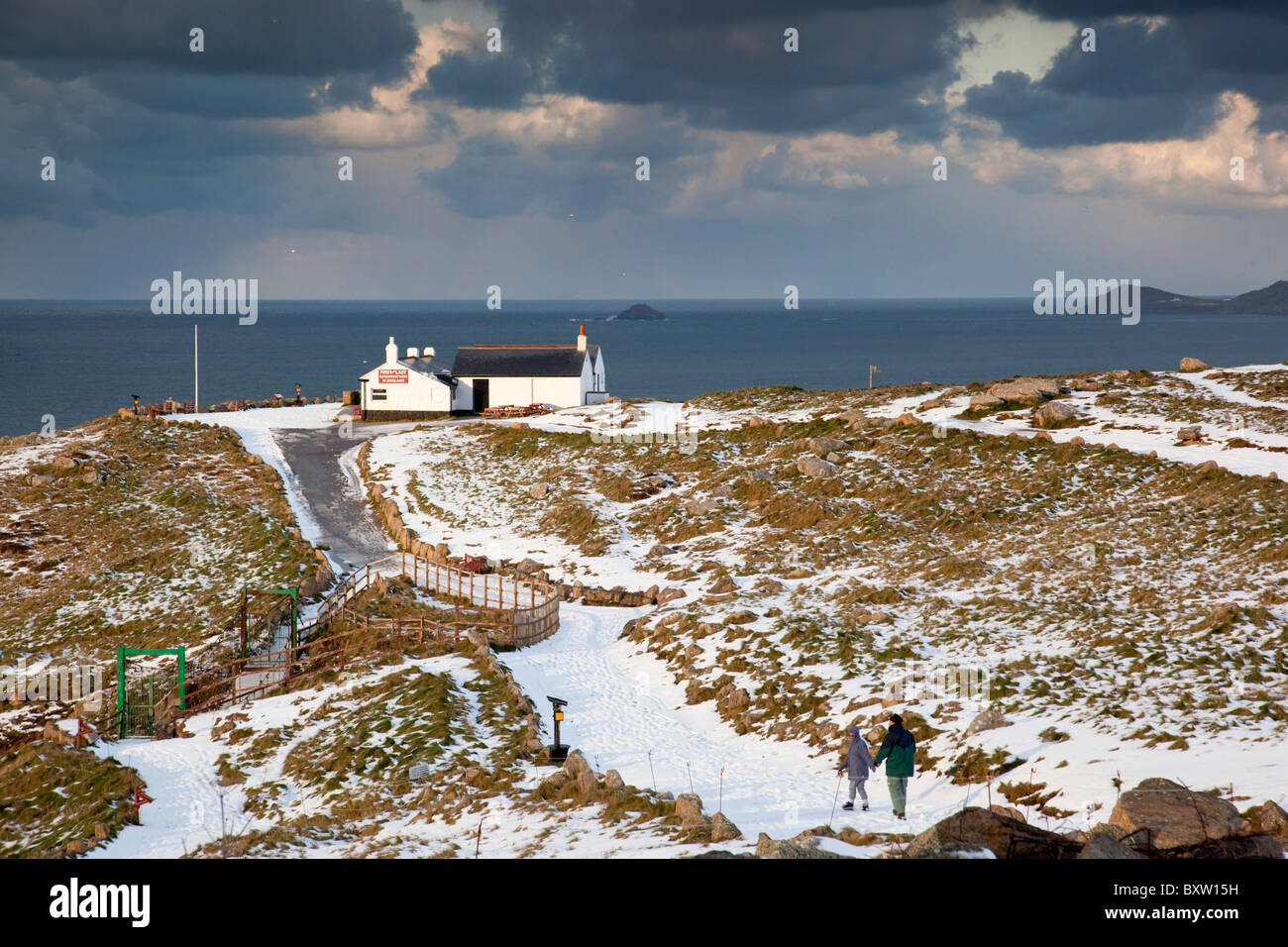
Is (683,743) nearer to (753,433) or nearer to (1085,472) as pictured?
(1085,472)

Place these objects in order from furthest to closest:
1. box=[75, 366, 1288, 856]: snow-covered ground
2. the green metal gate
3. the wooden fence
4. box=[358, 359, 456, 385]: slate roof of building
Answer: box=[358, 359, 456, 385]: slate roof of building → the wooden fence → the green metal gate → box=[75, 366, 1288, 856]: snow-covered ground

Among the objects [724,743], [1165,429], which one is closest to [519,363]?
[1165,429]

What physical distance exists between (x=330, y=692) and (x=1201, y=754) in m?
22.3

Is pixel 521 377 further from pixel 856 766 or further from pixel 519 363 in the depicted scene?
pixel 856 766

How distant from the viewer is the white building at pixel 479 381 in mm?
76812

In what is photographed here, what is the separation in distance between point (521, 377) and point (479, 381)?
3553 millimetres

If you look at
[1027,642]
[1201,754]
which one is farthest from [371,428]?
[1201,754]

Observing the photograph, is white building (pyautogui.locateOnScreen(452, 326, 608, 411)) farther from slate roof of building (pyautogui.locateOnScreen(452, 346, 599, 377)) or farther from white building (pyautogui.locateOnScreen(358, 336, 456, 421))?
white building (pyautogui.locateOnScreen(358, 336, 456, 421))

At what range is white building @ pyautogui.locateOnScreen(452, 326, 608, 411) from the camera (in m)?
79.4

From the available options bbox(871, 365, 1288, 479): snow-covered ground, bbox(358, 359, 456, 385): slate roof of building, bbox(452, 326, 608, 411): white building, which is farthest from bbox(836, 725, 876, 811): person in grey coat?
bbox(358, 359, 456, 385): slate roof of building

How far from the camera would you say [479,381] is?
264 ft

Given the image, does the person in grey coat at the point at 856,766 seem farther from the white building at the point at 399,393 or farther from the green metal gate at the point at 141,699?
the white building at the point at 399,393

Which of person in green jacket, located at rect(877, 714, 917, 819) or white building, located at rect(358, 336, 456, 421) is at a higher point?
white building, located at rect(358, 336, 456, 421)

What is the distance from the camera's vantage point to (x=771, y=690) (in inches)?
1041
